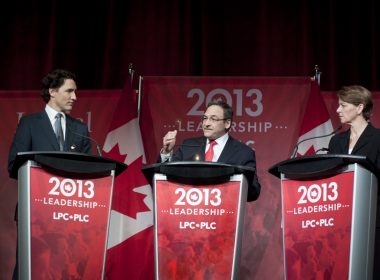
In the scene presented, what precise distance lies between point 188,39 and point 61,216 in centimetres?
275

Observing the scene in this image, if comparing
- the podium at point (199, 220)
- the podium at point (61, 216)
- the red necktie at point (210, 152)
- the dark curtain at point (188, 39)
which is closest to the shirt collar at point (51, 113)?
the red necktie at point (210, 152)

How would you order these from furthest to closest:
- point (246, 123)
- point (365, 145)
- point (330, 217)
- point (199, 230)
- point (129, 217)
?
point (246, 123)
point (129, 217)
point (365, 145)
point (199, 230)
point (330, 217)

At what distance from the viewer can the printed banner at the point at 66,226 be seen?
3000mm

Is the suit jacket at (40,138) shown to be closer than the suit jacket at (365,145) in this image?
No

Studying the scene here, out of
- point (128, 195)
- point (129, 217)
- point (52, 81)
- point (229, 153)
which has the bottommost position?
point (129, 217)

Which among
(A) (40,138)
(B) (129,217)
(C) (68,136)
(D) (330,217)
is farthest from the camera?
(B) (129,217)

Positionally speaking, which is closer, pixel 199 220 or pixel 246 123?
pixel 199 220

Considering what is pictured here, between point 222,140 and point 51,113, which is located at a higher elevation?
point 51,113

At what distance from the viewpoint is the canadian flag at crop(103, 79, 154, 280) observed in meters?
4.73

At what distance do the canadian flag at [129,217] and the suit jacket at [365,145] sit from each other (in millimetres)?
1561

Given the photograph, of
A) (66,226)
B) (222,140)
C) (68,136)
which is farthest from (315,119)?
(66,226)

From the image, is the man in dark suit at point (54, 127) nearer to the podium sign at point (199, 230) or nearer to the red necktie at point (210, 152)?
the red necktie at point (210, 152)

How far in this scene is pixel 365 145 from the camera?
3.47 metres

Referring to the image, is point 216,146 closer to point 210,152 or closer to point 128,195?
point 210,152
